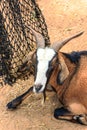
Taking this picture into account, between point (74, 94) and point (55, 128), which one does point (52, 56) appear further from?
Answer: point (55, 128)

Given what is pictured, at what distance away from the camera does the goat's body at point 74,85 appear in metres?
5.39

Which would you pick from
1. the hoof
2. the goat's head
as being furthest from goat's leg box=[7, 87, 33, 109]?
the goat's head

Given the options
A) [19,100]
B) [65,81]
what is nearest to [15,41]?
[19,100]

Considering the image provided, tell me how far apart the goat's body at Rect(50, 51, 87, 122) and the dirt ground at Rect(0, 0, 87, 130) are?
29cm

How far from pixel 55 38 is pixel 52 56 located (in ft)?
8.79

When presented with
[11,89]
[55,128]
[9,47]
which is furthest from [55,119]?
[9,47]

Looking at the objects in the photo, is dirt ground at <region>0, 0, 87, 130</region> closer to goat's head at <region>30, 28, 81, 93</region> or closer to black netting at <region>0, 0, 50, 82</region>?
black netting at <region>0, 0, 50, 82</region>

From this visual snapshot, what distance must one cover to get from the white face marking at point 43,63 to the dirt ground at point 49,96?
0.85 metres

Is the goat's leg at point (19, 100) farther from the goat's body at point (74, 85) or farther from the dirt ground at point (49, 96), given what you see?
the goat's body at point (74, 85)

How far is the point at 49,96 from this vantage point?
6.21 m

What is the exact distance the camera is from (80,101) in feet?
17.8

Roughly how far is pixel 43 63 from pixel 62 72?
38 centimetres

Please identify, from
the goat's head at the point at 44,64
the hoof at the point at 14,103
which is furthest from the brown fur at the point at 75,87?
the hoof at the point at 14,103

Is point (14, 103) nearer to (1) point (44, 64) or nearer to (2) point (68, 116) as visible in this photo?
(2) point (68, 116)
